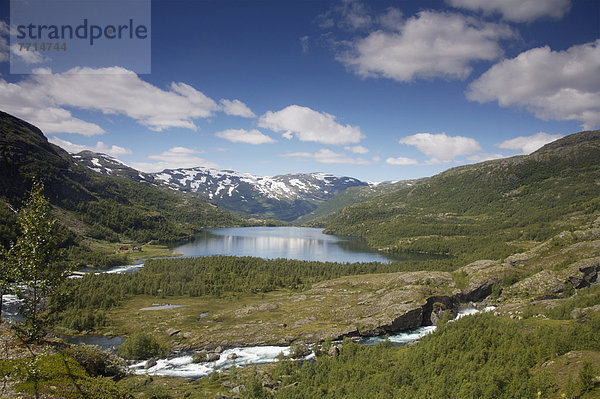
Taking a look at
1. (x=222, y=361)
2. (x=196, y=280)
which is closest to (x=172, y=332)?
(x=222, y=361)

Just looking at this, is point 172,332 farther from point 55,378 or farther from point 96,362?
point 55,378

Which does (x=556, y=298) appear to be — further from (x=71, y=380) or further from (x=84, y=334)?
(x=84, y=334)

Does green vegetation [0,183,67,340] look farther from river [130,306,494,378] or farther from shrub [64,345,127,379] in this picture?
river [130,306,494,378]

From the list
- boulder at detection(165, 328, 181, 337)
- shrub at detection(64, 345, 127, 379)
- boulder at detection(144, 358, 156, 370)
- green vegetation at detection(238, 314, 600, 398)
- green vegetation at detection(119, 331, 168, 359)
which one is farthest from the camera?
boulder at detection(165, 328, 181, 337)

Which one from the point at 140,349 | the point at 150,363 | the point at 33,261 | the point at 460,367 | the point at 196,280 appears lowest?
the point at 196,280

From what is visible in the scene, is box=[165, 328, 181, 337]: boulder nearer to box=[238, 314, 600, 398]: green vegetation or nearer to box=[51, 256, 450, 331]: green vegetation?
box=[51, 256, 450, 331]: green vegetation

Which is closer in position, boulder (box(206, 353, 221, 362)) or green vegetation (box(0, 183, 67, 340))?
green vegetation (box(0, 183, 67, 340))

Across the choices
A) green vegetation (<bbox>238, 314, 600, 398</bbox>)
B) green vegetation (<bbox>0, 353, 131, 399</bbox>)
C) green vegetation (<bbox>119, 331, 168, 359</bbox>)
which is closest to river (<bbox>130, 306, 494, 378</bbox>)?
green vegetation (<bbox>119, 331, 168, 359</bbox>)

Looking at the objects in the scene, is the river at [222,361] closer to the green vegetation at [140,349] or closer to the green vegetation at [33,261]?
the green vegetation at [140,349]

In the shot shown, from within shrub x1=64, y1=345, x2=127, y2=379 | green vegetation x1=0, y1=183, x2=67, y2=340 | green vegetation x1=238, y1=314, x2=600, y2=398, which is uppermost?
green vegetation x1=0, y1=183, x2=67, y2=340

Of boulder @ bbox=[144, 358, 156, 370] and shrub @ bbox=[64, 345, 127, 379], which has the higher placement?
shrub @ bbox=[64, 345, 127, 379]

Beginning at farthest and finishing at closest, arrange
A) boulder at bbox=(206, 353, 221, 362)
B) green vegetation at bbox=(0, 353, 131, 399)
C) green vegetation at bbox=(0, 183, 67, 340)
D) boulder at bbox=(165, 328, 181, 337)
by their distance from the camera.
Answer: boulder at bbox=(165, 328, 181, 337), boulder at bbox=(206, 353, 221, 362), green vegetation at bbox=(0, 183, 67, 340), green vegetation at bbox=(0, 353, 131, 399)

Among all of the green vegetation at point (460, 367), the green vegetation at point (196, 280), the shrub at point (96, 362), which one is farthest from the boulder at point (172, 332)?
the shrub at point (96, 362)

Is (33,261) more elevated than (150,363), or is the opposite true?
(33,261)
